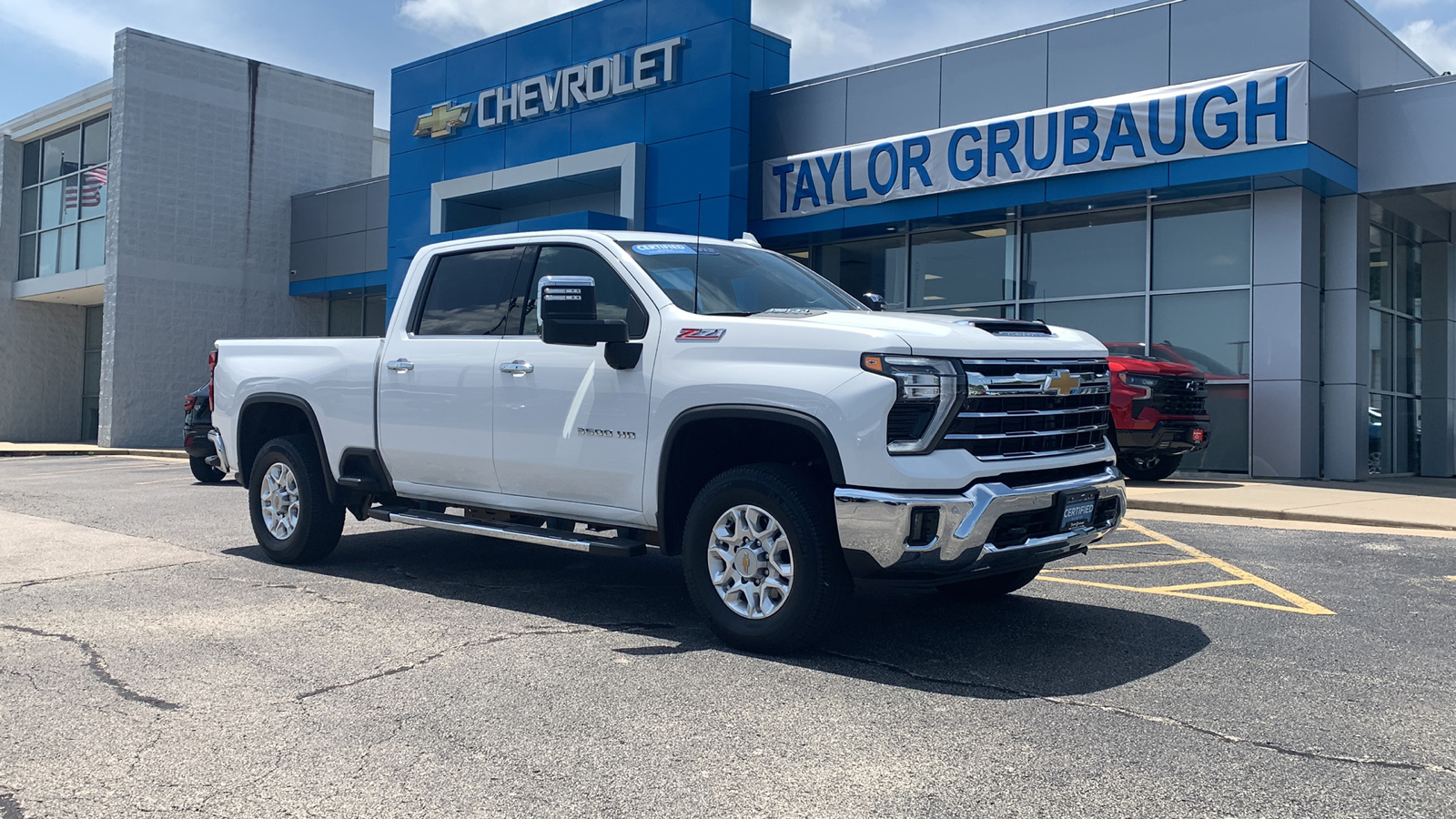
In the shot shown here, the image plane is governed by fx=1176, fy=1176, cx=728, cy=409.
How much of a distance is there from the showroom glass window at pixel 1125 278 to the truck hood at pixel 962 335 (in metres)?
9.92

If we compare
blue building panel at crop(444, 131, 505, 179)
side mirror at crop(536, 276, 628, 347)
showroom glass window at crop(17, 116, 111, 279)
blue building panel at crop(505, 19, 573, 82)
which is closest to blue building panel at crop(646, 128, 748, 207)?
blue building panel at crop(505, 19, 573, 82)

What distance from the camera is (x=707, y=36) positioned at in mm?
19609

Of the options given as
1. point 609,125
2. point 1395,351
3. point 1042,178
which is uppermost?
point 609,125

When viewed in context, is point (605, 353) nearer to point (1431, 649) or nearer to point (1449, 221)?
point (1431, 649)

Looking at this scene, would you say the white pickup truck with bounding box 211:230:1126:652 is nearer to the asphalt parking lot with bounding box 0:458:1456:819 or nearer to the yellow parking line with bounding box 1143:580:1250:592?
the asphalt parking lot with bounding box 0:458:1456:819

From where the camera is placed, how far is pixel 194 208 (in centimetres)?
2975

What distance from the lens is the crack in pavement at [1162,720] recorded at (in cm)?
390

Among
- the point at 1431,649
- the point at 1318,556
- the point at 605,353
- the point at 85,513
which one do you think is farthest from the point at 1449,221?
the point at 85,513

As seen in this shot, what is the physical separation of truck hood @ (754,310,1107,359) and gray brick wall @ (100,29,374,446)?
26.2 metres

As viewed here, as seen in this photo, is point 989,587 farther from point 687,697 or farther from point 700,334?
point 687,697

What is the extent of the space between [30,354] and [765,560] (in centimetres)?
3497

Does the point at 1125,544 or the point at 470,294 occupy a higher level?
the point at 470,294

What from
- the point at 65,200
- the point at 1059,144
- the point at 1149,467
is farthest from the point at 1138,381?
the point at 65,200

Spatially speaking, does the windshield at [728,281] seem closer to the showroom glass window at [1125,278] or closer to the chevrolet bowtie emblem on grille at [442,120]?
the showroom glass window at [1125,278]
